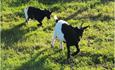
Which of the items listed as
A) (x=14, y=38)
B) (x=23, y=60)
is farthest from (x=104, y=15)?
(x=23, y=60)

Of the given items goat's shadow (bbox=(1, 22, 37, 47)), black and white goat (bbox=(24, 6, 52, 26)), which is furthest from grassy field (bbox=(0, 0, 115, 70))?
black and white goat (bbox=(24, 6, 52, 26))

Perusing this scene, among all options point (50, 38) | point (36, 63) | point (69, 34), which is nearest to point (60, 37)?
point (69, 34)

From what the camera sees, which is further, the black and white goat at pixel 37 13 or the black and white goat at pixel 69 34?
the black and white goat at pixel 37 13

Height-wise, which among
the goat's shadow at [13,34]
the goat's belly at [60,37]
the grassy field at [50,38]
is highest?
the goat's belly at [60,37]

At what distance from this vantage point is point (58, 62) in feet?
39.0

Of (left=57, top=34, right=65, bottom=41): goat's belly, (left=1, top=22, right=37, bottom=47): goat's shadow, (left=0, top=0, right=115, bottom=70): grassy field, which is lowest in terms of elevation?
(left=0, top=0, right=115, bottom=70): grassy field

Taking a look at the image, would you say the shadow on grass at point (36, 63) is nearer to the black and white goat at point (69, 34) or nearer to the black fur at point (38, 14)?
the black and white goat at point (69, 34)

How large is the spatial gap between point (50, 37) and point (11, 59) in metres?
2.25

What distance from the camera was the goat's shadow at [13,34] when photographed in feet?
43.3

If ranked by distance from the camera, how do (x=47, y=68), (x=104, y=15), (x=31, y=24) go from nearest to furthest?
(x=47, y=68), (x=31, y=24), (x=104, y=15)

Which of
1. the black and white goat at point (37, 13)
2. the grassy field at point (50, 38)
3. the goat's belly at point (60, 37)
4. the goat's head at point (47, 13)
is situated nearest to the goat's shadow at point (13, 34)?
the grassy field at point (50, 38)

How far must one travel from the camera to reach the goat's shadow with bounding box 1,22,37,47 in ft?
43.3

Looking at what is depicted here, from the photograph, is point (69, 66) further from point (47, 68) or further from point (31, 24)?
point (31, 24)

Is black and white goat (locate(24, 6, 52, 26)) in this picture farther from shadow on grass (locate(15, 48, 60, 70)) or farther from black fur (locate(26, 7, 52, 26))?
shadow on grass (locate(15, 48, 60, 70))
